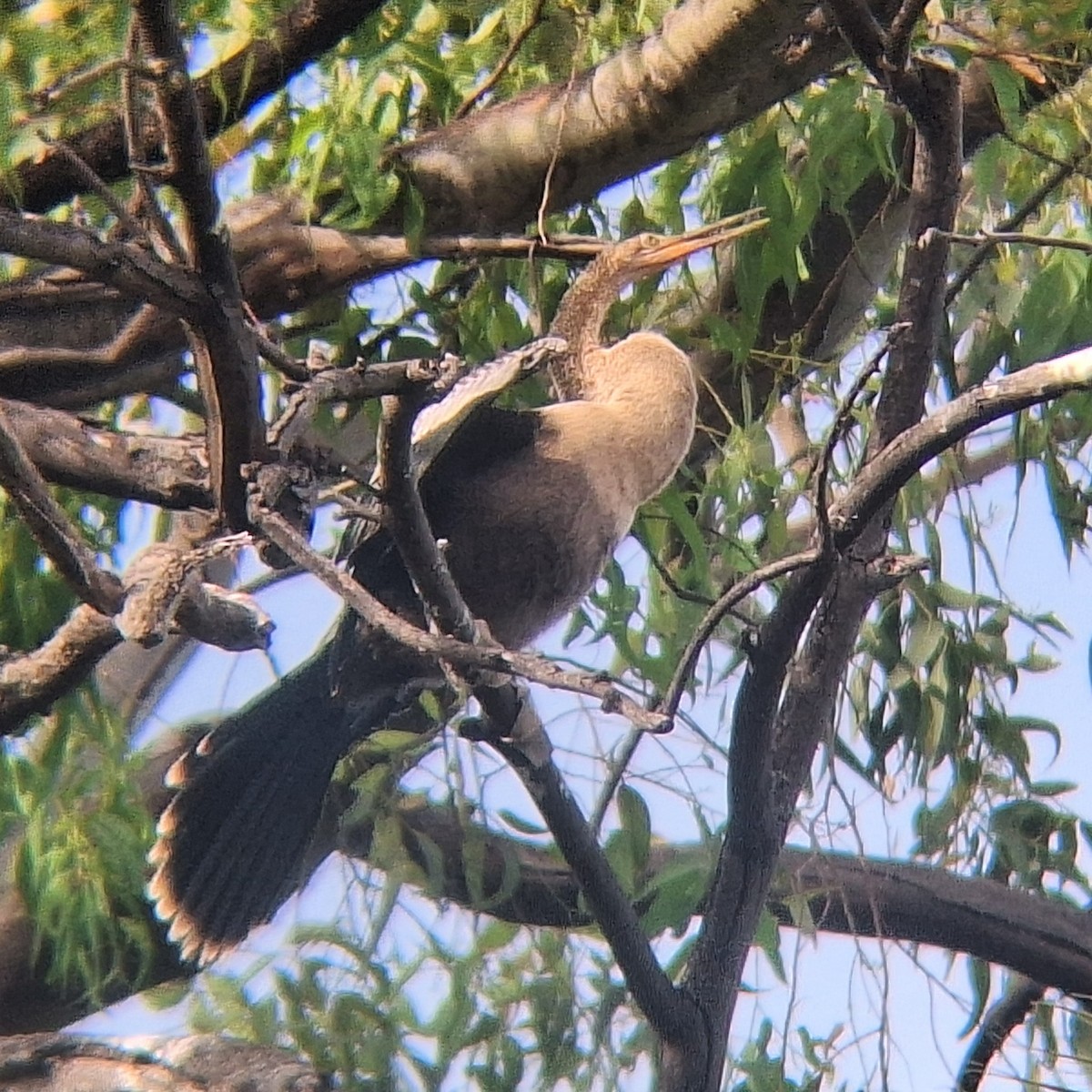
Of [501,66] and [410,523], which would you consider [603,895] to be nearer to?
[410,523]

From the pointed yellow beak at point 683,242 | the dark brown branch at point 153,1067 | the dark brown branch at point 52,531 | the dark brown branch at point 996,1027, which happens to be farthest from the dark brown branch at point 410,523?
the dark brown branch at point 996,1027

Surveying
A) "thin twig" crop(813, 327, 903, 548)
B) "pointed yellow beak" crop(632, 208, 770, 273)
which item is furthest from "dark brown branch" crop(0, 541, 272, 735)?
"pointed yellow beak" crop(632, 208, 770, 273)

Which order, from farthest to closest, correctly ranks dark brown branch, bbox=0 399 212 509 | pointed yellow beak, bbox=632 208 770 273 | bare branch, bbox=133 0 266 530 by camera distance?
pointed yellow beak, bbox=632 208 770 273, dark brown branch, bbox=0 399 212 509, bare branch, bbox=133 0 266 530

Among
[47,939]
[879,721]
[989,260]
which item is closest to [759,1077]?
[879,721]

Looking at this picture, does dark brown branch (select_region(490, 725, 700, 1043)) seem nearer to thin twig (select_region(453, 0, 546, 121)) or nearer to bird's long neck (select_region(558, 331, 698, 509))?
bird's long neck (select_region(558, 331, 698, 509))

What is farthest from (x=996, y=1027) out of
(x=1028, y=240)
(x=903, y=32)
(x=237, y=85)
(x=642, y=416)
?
(x=237, y=85)

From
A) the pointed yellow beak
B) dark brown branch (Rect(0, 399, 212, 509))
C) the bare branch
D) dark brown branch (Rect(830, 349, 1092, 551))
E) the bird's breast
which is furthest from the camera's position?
the bird's breast

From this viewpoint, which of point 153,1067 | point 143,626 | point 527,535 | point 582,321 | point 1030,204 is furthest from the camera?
point 582,321

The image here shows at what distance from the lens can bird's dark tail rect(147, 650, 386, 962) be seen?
1678 mm

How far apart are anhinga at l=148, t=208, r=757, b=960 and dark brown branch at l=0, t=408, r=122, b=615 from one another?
54cm

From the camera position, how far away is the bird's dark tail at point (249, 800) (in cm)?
168

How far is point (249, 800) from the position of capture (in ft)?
5.58

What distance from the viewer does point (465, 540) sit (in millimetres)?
1665

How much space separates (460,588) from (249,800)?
32 cm
